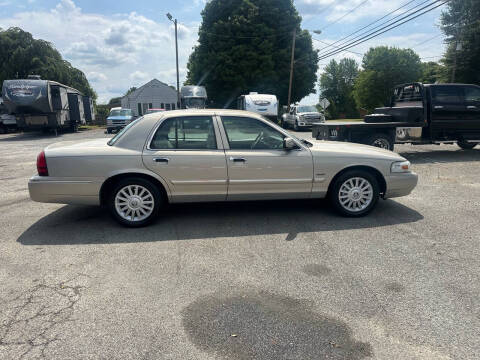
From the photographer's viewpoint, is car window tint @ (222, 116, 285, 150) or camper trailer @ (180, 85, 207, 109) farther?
camper trailer @ (180, 85, 207, 109)

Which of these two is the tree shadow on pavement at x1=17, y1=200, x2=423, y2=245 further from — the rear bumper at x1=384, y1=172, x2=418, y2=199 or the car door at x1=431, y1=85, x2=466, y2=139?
the car door at x1=431, y1=85, x2=466, y2=139

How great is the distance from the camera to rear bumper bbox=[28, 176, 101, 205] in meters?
4.64

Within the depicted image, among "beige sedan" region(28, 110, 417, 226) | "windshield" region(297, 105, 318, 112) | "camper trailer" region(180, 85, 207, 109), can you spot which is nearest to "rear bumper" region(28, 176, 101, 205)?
"beige sedan" region(28, 110, 417, 226)

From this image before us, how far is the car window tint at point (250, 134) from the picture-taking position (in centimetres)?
494

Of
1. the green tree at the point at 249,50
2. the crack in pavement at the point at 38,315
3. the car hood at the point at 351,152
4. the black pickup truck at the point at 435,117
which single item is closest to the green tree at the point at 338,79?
the green tree at the point at 249,50

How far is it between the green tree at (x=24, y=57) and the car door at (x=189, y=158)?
39.9 metres

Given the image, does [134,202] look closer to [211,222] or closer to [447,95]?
[211,222]

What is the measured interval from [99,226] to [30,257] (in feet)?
3.54

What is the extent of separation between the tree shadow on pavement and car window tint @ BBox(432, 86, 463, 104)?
21.0ft

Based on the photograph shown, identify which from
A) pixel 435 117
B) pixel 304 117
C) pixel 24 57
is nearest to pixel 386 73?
pixel 304 117

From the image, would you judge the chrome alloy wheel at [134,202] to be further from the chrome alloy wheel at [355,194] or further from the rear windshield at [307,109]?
the rear windshield at [307,109]

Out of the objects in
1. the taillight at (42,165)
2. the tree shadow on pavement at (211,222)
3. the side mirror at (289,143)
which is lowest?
the tree shadow on pavement at (211,222)

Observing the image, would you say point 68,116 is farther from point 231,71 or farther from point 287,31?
point 287,31

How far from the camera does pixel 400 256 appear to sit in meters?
3.87
